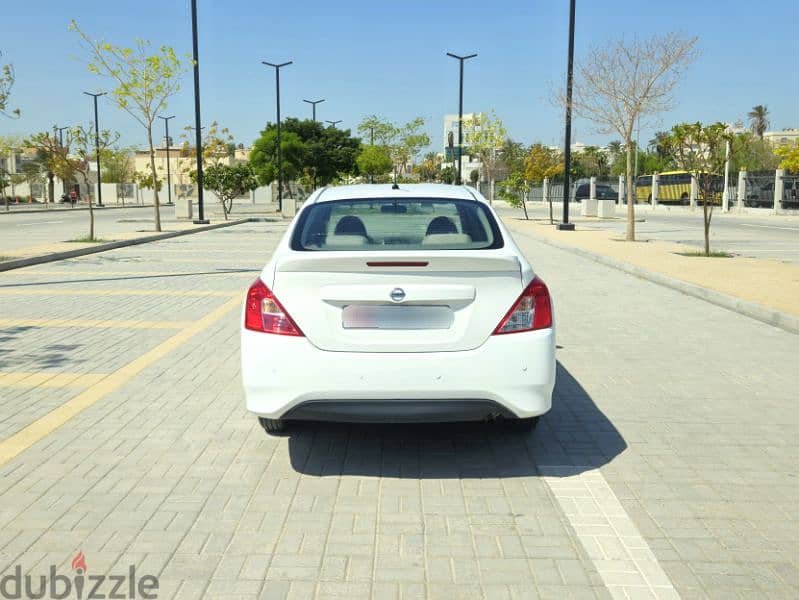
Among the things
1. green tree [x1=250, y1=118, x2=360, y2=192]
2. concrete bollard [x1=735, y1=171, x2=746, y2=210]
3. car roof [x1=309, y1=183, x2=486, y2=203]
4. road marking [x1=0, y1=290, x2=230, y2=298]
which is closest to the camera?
car roof [x1=309, y1=183, x2=486, y2=203]

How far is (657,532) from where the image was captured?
147 inches

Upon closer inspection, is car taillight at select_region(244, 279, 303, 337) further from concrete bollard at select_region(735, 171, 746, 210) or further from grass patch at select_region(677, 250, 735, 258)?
concrete bollard at select_region(735, 171, 746, 210)

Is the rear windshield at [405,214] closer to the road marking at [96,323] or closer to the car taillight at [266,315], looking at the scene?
the car taillight at [266,315]

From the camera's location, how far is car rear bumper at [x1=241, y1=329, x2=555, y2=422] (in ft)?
14.1

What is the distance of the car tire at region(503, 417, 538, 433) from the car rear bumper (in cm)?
58

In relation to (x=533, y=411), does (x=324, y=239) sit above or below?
above

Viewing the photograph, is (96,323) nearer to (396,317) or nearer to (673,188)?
(396,317)

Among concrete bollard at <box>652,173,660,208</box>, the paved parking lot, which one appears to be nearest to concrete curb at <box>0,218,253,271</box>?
the paved parking lot

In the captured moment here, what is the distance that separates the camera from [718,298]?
11188 mm

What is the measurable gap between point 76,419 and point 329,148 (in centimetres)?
6310

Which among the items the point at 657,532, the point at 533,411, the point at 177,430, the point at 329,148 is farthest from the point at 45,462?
the point at 329,148

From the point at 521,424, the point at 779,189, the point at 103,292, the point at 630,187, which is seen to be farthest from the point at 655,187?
the point at 521,424

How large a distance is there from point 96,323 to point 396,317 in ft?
20.0

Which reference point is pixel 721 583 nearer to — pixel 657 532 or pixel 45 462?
pixel 657 532
